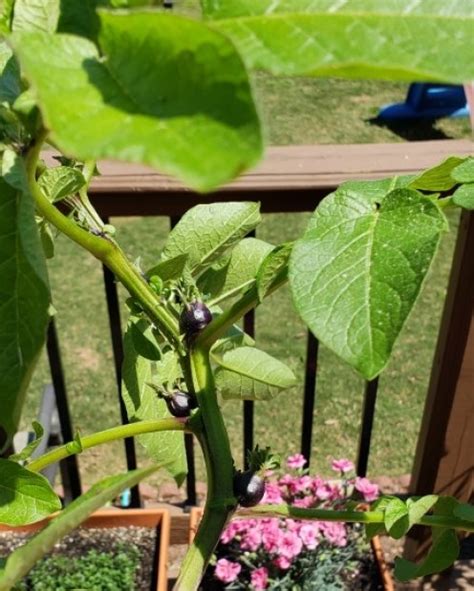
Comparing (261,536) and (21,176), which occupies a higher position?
(21,176)

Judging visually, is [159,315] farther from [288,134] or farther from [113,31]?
[288,134]

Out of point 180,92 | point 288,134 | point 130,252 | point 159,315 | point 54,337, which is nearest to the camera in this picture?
point 180,92

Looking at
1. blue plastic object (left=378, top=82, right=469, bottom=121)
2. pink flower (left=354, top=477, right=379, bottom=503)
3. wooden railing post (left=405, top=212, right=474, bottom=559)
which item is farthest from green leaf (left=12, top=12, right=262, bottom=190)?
blue plastic object (left=378, top=82, right=469, bottom=121)

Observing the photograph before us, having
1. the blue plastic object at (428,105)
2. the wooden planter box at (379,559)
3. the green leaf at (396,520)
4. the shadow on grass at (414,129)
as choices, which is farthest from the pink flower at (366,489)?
the blue plastic object at (428,105)

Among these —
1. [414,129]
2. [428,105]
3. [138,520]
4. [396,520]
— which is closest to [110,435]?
[396,520]

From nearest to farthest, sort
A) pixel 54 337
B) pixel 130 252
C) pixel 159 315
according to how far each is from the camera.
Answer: pixel 159 315 < pixel 54 337 < pixel 130 252

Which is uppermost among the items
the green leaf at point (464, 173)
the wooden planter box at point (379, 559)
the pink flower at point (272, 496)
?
the green leaf at point (464, 173)

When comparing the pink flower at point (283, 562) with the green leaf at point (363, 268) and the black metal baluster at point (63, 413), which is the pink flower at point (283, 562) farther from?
the green leaf at point (363, 268)

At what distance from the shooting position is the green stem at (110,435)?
71 centimetres

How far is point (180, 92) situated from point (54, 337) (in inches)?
70.2

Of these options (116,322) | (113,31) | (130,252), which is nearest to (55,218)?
(113,31)

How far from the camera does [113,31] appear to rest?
0.34 meters

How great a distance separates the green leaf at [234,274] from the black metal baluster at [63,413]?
3.85 feet

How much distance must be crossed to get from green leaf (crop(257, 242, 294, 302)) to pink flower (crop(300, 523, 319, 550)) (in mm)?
1477
